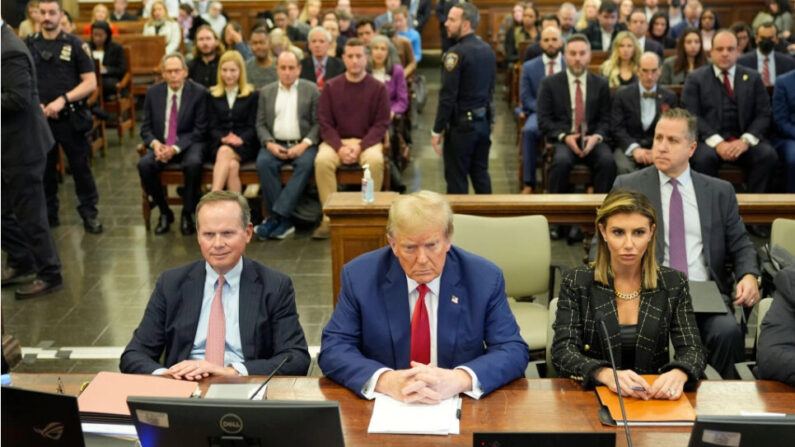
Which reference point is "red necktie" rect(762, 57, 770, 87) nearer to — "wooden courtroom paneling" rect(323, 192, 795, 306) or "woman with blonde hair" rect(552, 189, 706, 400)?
"wooden courtroom paneling" rect(323, 192, 795, 306)

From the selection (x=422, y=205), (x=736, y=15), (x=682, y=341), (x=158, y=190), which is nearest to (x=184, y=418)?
(x=422, y=205)

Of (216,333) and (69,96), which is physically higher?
(69,96)

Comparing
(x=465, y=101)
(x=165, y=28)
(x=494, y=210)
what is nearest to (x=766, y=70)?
(x=465, y=101)

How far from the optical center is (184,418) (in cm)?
212

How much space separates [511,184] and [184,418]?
6139 millimetres

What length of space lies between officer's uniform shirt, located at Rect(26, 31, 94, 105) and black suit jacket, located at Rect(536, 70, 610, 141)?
11.2 feet

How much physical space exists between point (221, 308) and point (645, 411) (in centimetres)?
145

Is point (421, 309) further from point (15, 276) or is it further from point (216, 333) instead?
point (15, 276)

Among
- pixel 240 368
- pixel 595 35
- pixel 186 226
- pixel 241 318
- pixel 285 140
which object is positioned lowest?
pixel 186 226

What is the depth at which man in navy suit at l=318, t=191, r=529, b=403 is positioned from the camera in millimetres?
2844

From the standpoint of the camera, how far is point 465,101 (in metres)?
6.77

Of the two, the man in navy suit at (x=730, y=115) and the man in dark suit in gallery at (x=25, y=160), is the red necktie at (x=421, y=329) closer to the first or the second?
the man in dark suit in gallery at (x=25, y=160)

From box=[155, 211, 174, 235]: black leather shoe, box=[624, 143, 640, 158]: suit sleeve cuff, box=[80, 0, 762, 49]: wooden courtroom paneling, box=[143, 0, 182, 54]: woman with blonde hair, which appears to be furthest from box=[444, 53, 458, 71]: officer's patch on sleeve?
box=[80, 0, 762, 49]: wooden courtroom paneling

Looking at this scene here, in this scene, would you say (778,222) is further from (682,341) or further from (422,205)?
(422,205)
